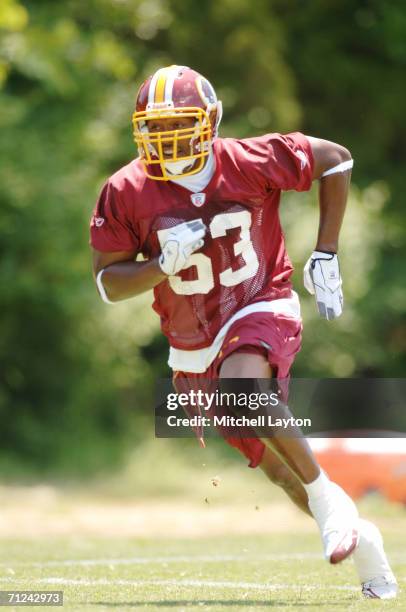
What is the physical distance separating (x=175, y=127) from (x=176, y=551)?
9.06ft

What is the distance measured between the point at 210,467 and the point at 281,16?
237 inches

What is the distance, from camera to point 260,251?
4352 mm

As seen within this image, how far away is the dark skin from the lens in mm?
3996

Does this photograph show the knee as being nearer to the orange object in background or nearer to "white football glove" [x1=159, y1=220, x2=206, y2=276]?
"white football glove" [x1=159, y1=220, x2=206, y2=276]

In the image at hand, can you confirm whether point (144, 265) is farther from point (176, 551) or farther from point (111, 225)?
point (176, 551)

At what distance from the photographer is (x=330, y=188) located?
448 cm

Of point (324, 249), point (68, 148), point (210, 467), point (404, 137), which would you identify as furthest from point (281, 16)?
point (324, 249)

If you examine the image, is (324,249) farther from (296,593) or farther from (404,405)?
(404,405)

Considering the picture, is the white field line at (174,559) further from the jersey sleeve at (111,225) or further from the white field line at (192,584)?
the jersey sleeve at (111,225)

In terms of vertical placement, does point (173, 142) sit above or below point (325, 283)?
above

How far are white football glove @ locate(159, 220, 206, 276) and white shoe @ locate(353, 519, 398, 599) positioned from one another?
1107mm

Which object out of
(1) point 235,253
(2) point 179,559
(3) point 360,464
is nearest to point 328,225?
(1) point 235,253

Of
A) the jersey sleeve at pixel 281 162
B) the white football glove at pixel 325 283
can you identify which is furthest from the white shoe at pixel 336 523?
the jersey sleeve at pixel 281 162

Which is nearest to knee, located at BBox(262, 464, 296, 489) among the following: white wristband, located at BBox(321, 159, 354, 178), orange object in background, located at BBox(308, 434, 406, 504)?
white wristband, located at BBox(321, 159, 354, 178)
